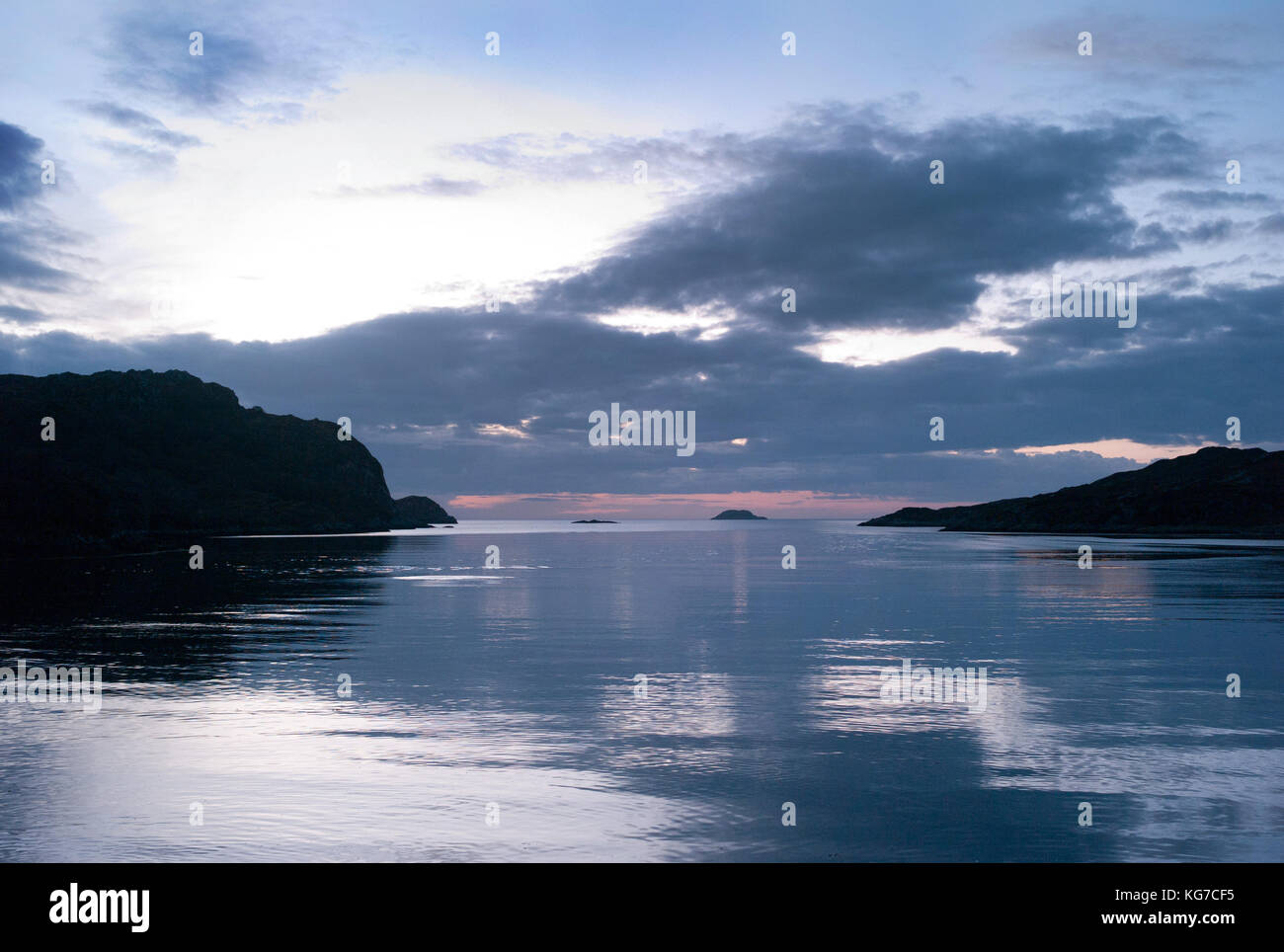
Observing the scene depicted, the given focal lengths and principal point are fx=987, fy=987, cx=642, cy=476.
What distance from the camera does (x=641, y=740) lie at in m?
18.7

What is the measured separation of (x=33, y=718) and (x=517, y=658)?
42.8 feet

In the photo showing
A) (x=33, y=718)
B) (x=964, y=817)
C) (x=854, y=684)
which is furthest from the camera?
(x=854, y=684)

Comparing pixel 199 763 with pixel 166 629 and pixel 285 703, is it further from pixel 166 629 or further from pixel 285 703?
pixel 166 629

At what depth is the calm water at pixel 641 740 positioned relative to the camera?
42.3 feet

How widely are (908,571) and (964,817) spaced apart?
2670 inches

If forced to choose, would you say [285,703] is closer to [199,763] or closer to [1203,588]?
[199,763]

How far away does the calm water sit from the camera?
1289 cm

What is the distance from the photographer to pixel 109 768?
16.4m

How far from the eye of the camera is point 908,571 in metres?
79.2
